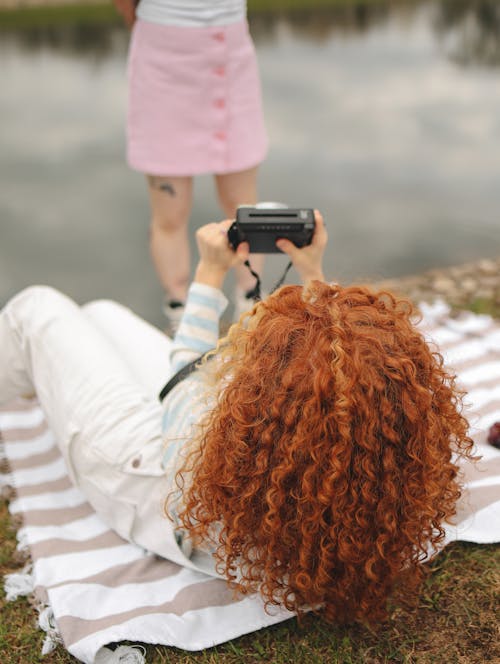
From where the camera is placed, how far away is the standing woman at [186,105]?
7.99 ft

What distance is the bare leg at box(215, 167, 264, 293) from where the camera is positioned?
107 inches

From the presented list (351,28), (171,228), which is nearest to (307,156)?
(171,228)

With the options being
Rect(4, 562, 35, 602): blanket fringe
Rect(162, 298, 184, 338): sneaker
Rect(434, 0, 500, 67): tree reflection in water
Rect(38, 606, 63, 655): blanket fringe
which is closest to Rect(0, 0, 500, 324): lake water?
Rect(434, 0, 500, 67): tree reflection in water

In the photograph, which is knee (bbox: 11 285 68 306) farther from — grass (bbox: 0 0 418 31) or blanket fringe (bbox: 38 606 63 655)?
grass (bbox: 0 0 418 31)

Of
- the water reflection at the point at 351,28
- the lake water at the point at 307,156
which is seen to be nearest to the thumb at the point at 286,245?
the lake water at the point at 307,156

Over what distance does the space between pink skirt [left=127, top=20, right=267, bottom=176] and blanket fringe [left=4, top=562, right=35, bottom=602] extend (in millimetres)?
1389

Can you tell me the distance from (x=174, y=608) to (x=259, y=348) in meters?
0.72

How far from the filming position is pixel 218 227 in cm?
167

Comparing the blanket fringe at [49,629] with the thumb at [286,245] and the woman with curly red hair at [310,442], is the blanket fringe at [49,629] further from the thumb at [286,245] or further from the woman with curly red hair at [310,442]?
the thumb at [286,245]

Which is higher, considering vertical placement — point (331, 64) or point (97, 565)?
point (331, 64)

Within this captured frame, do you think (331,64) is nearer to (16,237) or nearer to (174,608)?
(16,237)

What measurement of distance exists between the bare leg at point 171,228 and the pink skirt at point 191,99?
68 millimetres

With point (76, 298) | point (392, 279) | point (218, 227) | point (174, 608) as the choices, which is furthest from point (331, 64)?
point (174, 608)

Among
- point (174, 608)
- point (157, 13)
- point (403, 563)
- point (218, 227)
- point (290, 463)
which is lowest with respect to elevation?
point (174, 608)
